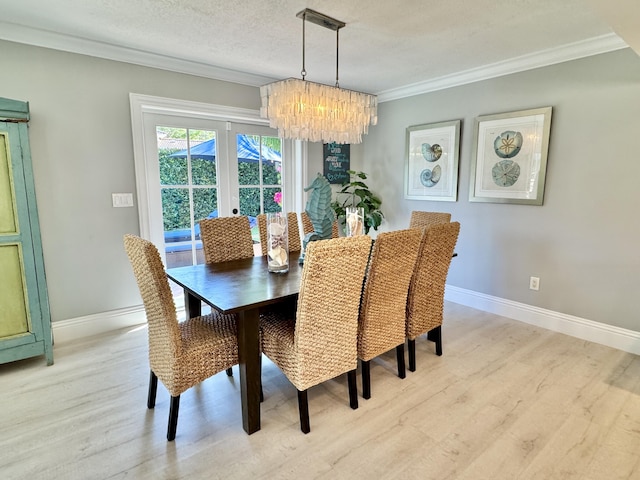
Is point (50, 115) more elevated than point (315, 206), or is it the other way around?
point (50, 115)

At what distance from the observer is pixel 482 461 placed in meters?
1.62

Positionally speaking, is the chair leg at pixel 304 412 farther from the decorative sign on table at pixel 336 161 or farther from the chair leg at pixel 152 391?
the decorative sign on table at pixel 336 161

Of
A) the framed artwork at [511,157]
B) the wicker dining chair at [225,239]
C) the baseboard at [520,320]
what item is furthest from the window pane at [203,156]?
the framed artwork at [511,157]

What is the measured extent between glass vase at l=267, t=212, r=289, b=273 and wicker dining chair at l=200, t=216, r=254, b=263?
57cm

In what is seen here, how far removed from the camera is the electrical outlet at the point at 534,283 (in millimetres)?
3135

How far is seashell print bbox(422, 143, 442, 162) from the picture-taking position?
375 centimetres

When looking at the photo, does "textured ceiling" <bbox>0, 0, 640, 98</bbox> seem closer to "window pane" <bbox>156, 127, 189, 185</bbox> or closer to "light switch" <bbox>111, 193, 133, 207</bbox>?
"window pane" <bbox>156, 127, 189, 185</bbox>


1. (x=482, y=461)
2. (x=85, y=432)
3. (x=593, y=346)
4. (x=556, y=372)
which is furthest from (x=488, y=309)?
(x=85, y=432)

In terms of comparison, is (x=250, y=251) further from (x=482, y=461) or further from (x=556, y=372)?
(x=556, y=372)

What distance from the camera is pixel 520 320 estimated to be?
326 centimetres

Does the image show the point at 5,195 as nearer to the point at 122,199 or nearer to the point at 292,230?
the point at 122,199

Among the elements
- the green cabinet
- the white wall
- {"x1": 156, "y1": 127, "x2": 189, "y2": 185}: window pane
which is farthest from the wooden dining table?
the white wall

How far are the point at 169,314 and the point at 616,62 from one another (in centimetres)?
348

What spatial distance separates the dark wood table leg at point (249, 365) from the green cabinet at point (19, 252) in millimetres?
1674
